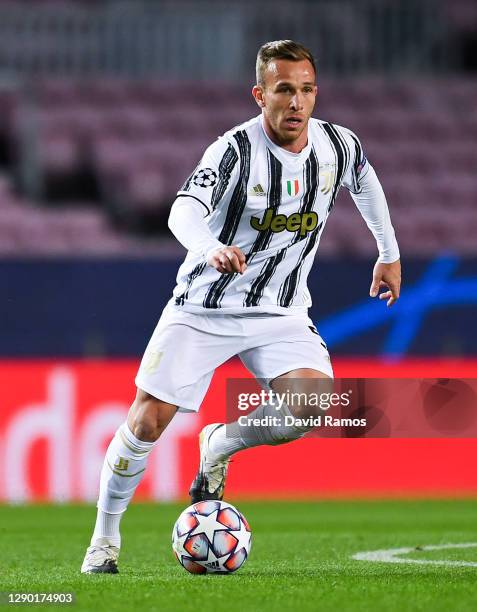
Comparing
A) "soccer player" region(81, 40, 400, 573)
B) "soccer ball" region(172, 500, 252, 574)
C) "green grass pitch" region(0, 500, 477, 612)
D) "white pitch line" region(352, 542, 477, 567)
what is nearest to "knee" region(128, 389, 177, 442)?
"soccer player" region(81, 40, 400, 573)

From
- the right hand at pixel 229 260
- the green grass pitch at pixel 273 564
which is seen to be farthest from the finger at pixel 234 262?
the green grass pitch at pixel 273 564

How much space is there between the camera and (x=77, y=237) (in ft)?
45.8

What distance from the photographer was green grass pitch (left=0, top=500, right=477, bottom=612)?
4602 mm

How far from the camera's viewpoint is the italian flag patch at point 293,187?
5.51 meters

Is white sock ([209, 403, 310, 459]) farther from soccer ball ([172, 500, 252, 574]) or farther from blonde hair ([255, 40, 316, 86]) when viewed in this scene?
blonde hair ([255, 40, 316, 86])

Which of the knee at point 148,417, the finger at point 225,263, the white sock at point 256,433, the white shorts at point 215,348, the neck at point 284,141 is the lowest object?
the white sock at point 256,433

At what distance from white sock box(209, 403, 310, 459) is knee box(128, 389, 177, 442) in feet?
1.47

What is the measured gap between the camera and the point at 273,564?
5930 mm

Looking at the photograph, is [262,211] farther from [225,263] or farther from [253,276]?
[225,263]

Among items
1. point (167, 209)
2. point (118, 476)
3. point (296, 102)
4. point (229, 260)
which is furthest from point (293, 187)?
point (167, 209)

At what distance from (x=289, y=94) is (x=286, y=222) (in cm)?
51

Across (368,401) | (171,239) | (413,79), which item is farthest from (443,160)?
(368,401)

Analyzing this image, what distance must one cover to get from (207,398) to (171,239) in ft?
11.7

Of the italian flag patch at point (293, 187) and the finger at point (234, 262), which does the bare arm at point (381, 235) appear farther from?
the finger at point (234, 262)
